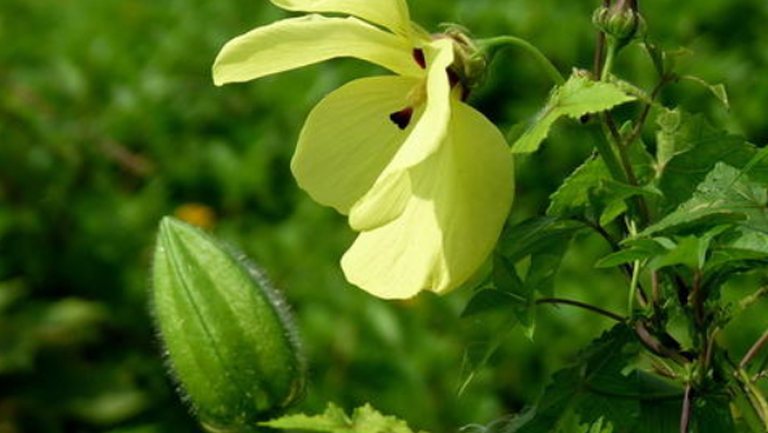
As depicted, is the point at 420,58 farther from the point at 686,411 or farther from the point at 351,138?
the point at 686,411

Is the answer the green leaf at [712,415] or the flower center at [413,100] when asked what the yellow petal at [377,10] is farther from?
the green leaf at [712,415]

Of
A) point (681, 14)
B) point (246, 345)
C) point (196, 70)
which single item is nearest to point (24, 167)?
point (196, 70)

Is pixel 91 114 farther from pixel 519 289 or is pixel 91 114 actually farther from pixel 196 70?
pixel 519 289

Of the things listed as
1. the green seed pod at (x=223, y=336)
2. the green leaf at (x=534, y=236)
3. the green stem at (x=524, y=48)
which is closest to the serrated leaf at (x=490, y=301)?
the green leaf at (x=534, y=236)

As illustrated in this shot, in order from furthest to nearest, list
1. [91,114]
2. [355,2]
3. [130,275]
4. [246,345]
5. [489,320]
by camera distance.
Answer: [91,114], [130,275], [246,345], [489,320], [355,2]

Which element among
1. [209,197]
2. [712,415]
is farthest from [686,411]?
[209,197]

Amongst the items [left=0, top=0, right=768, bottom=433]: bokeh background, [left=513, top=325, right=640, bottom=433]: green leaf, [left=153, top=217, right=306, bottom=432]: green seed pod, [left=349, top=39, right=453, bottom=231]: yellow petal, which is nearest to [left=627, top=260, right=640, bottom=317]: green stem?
[left=513, top=325, right=640, bottom=433]: green leaf

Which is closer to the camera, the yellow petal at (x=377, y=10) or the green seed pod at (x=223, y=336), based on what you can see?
the yellow petal at (x=377, y=10)
